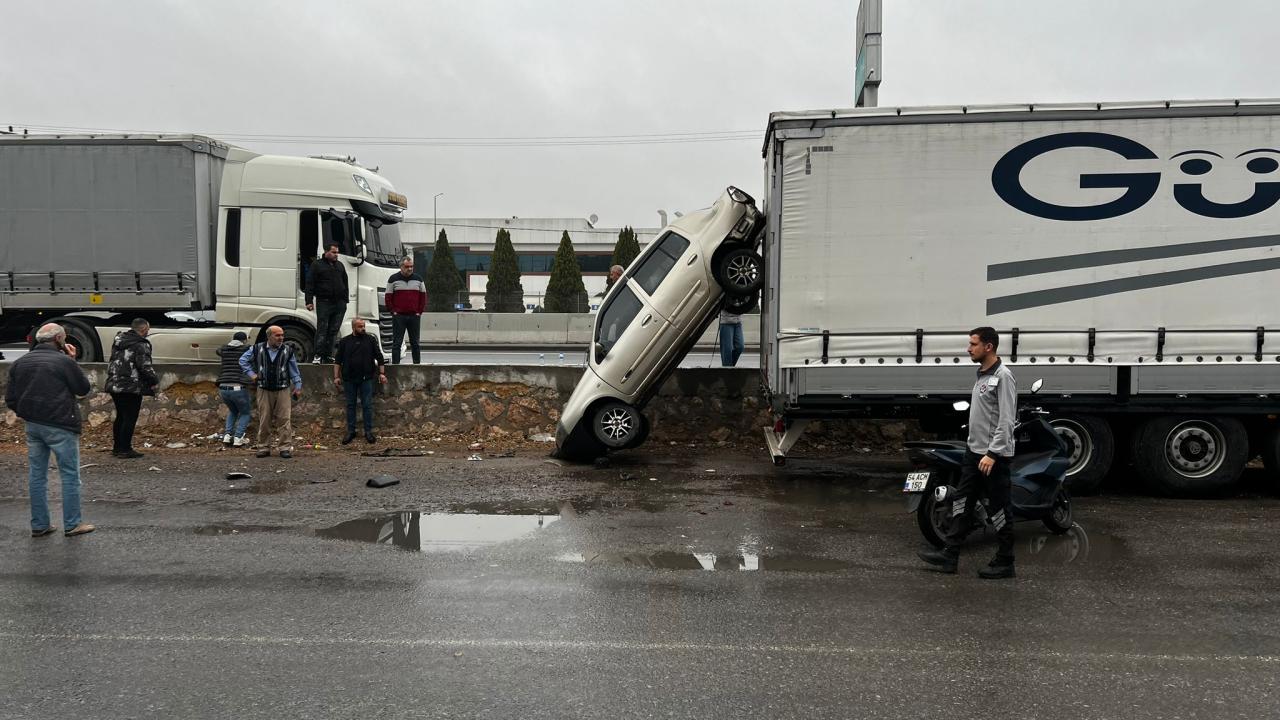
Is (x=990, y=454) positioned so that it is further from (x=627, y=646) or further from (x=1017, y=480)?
(x=627, y=646)

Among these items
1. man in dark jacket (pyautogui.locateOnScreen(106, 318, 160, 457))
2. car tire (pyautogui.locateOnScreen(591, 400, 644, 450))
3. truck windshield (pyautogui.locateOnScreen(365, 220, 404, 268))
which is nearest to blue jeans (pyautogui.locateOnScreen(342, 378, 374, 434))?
man in dark jacket (pyautogui.locateOnScreen(106, 318, 160, 457))

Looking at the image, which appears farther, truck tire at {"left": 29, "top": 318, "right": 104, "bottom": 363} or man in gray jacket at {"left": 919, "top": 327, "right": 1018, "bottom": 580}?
truck tire at {"left": 29, "top": 318, "right": 104, "bottom": 363}

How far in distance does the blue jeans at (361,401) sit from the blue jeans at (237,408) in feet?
3.91

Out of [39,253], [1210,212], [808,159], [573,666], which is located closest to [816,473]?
[808,159]

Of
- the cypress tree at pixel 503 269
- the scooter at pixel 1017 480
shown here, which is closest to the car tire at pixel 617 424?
the scooter at pixel 1017 480

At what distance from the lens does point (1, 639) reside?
479 centimetres

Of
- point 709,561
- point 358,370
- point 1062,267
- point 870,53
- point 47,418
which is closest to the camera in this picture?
point 709,561

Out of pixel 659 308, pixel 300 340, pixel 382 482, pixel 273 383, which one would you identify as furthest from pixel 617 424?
pixel 300 340

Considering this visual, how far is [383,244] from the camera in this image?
47.7ft

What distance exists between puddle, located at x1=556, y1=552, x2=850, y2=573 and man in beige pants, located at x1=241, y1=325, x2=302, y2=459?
5.84m

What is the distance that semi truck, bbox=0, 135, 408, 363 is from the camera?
44.2ft

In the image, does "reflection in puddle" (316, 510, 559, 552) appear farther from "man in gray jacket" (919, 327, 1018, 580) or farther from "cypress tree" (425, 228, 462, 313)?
"cypress tree" (425, 228, 462, 313)

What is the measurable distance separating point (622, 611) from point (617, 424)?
467 centimetres

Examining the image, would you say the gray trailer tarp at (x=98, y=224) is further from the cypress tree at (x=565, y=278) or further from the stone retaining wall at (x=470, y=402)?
the cypress tree at (x=565, y=278)
